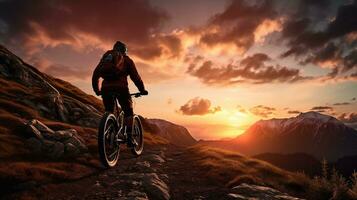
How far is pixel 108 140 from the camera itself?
45.7 ft

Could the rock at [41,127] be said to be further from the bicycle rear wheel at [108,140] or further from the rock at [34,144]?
the bicycle rear wheel at [108,140]

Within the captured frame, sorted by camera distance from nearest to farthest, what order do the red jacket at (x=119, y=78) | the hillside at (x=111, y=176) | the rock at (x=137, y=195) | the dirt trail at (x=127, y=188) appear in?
the rock at (x=137, y=195)
the dirt trail at (x=127, y=188)
the hillside at (x=111, y=176)
the red jacket at (x=119, y=78)

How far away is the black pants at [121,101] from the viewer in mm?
14273

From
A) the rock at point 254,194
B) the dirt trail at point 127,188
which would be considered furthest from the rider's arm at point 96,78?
the rock at point 254,194

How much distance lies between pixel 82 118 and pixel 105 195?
40.9 m

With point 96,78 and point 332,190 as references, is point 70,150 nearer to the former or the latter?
point 96,78

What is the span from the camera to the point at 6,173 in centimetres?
1576

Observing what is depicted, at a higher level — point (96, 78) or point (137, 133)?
point (96, 78)

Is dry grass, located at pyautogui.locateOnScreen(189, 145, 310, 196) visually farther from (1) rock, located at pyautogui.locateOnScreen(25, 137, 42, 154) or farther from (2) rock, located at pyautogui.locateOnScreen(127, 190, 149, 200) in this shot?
(1) rock, located at pyautogui.locateOnScreen(25, 137, 42, 154)

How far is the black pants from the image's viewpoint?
14273mm

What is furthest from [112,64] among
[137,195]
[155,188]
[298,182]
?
[298,182]

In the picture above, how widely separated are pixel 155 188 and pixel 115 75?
482 centimetres

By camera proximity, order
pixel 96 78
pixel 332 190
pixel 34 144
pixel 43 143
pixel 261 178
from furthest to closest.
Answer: pixel 34 144, pixel 43 143, pixel 261 178, pixel 332 190, pixel 96 78

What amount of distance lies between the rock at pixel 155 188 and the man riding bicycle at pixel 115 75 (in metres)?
3.38
